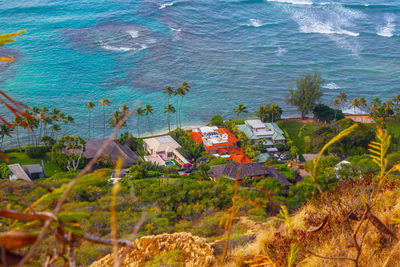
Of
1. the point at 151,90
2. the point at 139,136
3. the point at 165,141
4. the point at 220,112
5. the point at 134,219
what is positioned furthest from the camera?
the point at 151,90

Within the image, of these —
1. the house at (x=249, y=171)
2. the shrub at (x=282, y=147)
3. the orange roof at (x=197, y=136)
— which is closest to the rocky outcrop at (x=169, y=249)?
the house at (x=249, y=171)

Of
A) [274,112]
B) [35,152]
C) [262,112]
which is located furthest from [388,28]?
[35,152]

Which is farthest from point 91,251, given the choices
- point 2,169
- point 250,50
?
point 250,50

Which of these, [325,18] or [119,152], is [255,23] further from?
[119,152]

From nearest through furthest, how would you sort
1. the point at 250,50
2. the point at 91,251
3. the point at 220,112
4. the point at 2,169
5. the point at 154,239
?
1. the point at 154,239
2. the point at 91,251
3. the point at 2,169
4. the point at 220,112
5. the point at 250,50

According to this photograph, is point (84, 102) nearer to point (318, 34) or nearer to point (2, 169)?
point (2, 169)

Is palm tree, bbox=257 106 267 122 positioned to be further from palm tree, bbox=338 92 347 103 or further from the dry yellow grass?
the dry yellow grass

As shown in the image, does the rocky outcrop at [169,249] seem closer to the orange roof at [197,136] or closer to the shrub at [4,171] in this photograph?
the shrub at [4,171]
